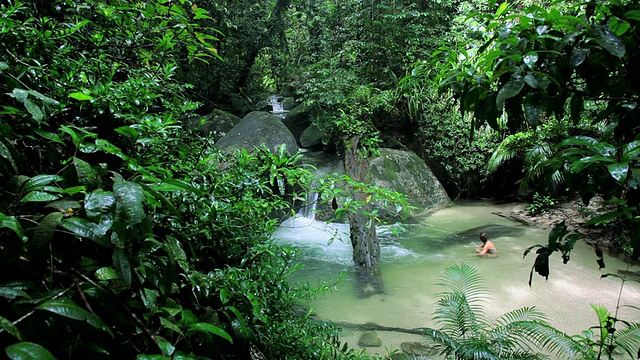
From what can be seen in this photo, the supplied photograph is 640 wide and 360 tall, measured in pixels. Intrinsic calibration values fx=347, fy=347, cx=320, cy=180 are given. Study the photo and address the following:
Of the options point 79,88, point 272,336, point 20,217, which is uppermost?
point 79,88

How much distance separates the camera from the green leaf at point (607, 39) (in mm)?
901

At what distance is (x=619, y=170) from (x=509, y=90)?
1.11 ft

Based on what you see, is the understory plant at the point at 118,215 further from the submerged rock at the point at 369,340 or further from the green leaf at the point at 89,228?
the submerged rock at the point at 369,340

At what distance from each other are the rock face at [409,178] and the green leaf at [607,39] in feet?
25.5

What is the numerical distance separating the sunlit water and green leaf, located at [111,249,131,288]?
7.40 feet

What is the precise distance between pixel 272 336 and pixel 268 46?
12.3 meters

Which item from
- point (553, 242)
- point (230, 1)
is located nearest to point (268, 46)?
point (230, 1)

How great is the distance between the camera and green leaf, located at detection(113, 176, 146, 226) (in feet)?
2.42

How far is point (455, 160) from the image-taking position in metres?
10.3

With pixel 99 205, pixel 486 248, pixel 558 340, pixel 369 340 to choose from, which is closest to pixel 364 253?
pixel 369 340

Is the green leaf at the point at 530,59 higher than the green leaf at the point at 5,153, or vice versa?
the green leaf at the point at 530,59

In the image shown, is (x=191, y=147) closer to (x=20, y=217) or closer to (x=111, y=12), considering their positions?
(x=111, y=12)

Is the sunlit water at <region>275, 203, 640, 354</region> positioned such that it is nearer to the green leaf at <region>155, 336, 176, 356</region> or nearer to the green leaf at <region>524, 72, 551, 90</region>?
the green leaf at <region>155, 336, 176, 356</region>

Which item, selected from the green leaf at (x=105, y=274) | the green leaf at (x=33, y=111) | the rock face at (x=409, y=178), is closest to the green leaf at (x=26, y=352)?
the green leaf at (x=105, y=274)
